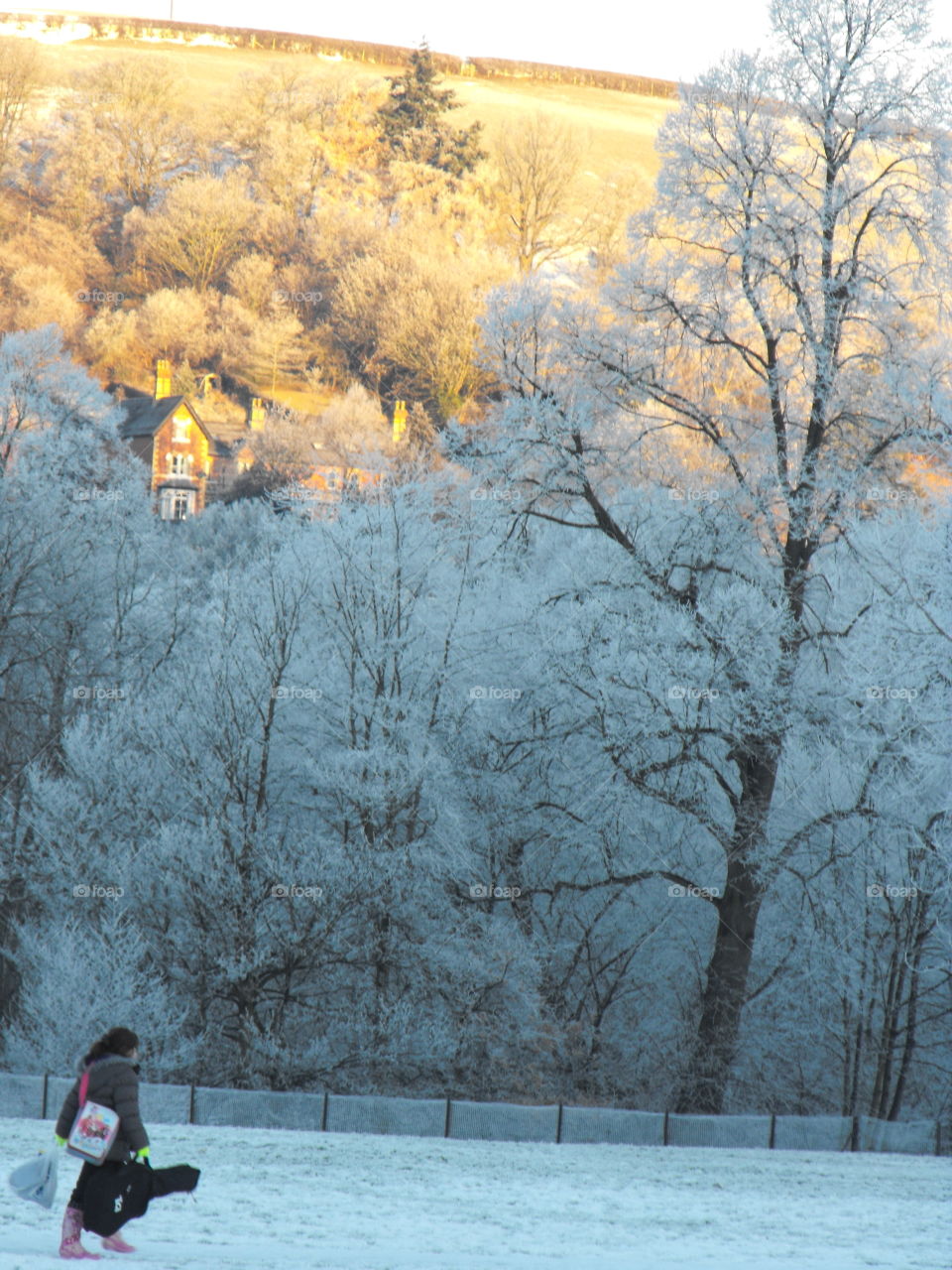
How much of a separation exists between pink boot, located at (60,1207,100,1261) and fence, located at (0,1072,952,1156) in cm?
710

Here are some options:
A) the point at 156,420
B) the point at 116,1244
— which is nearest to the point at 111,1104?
the point at 116,1244

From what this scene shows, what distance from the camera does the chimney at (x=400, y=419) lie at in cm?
8976

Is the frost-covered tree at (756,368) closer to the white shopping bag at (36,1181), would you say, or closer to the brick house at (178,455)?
the white shopping bag at (36,1181)

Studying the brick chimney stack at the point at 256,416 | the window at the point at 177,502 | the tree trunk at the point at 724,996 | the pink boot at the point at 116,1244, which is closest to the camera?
the pink boot at the point at 116,1244

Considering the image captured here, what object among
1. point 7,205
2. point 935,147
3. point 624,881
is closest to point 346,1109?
point 624,881

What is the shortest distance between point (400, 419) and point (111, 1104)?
285 feet

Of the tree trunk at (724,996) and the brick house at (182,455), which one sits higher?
the brick house at (182,455)

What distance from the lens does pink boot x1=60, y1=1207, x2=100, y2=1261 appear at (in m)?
7.96

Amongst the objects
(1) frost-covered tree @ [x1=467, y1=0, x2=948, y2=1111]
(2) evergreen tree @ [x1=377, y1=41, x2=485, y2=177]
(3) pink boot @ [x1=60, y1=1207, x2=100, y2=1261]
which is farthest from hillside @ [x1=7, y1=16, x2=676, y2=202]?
(3) pink boot @ [x1=60, y1=1207, x2=100, y2=1261]

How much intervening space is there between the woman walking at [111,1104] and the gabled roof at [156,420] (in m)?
75.3

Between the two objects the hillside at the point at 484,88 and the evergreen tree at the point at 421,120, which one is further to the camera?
the hillside at the point at 484,88

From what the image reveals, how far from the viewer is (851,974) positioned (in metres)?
23.6

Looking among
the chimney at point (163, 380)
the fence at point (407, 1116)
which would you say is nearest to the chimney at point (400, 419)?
the chimney at point (163, 380)

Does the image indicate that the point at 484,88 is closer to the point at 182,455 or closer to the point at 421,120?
the point at 421,120
